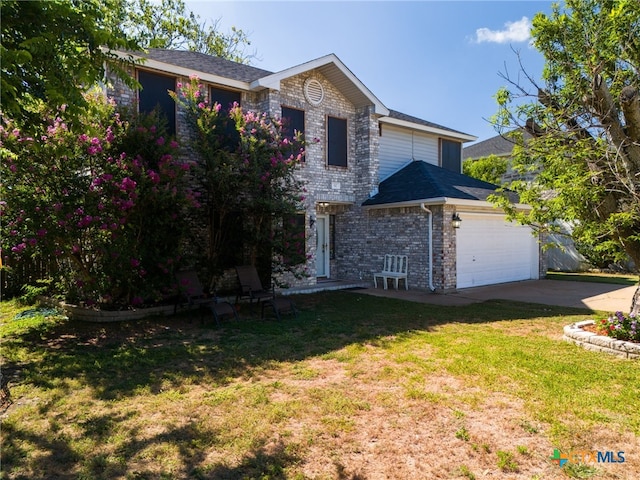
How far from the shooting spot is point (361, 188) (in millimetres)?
13859

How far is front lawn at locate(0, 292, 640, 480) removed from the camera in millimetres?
3105

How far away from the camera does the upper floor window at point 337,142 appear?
522 inches

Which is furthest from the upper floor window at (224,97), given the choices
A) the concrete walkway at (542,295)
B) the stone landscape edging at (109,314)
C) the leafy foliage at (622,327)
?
the leafy foliage at (622,327)

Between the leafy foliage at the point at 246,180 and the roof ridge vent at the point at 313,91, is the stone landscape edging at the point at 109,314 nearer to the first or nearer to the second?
the leafy foliage at the point at 246,180

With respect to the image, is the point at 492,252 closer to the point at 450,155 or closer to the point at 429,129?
the point at 429,129

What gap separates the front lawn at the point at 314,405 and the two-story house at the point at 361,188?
5.24 meters

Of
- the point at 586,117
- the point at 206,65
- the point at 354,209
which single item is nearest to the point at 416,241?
the point at 354,209

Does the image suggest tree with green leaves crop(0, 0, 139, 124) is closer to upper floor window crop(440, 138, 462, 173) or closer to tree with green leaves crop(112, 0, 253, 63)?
upper floor window crop(440, 138, 462, 173)

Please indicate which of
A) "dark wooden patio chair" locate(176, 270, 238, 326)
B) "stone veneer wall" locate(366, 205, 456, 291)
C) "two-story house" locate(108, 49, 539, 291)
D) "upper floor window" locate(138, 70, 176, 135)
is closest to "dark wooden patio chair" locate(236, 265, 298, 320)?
"dark wooden patio chair" locate(176, 270, 238, 326)

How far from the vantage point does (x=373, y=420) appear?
12.5 feet

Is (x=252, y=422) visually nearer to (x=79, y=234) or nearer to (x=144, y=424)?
(x=144, y=424)

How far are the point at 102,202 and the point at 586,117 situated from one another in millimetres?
8226

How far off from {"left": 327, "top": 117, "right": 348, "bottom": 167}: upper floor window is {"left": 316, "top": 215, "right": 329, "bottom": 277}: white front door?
1.97 m

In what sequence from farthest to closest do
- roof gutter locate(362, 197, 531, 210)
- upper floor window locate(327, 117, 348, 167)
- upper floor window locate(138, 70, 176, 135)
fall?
upper floor window locate(327, 117, 348, 167)
roof gutter locate(362, 197, 531, 210)
upper floor window locate(138, 70, 176, 135)
